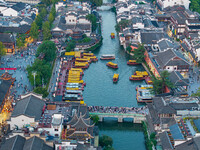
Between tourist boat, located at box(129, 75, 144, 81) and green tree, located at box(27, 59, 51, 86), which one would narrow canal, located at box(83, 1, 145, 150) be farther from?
green tree, located at box(27, 59, 51, 86)

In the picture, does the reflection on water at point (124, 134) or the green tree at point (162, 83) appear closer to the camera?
the reflection on water at point (124, 134)

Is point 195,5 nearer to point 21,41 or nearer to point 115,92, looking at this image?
point 115,92

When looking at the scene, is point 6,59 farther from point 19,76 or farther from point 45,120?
point 45,120

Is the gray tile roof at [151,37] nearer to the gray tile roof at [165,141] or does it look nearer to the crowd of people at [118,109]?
the crowd of people at [118,109]

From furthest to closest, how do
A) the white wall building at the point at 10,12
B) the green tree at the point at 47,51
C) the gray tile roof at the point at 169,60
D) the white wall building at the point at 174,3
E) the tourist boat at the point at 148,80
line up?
the white wall building at the point at 174,3, the white wall building at the point at 10,12, the green tree at the point at 47,51, the gray tile roof at the point at 169,60, the tourist boat at the point at 148,80

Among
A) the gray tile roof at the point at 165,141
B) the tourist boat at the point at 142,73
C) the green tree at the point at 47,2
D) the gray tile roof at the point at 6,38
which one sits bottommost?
the tourist boat at the point at 142,73

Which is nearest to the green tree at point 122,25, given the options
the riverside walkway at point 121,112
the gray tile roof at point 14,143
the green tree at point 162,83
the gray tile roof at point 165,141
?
the green tree at point 162,83
